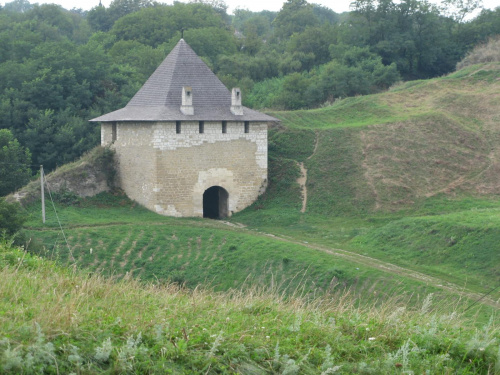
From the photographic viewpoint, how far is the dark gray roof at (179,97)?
26.0 m

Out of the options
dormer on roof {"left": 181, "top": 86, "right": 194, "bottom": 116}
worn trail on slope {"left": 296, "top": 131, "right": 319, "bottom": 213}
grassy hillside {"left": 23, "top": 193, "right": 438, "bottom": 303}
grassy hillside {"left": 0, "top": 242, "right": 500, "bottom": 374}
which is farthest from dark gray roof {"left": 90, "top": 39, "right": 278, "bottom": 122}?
grassy hillside {"left": 0, "top": 242, "right": 500, "bottom": 374}

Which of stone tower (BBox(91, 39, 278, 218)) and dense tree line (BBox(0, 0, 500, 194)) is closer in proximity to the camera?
stone tower (BBox(91, 39, 278, 218))

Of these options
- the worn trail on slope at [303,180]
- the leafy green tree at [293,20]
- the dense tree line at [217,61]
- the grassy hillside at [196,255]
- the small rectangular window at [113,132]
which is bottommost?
the grassy hillside at [196,255]

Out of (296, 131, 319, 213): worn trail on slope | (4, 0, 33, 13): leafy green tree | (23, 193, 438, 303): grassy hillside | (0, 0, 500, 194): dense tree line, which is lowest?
(23, 193, 438, 303): grassy hillside

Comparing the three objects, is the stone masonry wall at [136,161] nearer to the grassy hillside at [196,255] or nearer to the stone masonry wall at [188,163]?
the stone masonry wall at [188,163]

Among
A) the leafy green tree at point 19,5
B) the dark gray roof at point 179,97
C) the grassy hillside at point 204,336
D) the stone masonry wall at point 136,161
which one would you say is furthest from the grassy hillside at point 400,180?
the leafy green tree at point 19,5

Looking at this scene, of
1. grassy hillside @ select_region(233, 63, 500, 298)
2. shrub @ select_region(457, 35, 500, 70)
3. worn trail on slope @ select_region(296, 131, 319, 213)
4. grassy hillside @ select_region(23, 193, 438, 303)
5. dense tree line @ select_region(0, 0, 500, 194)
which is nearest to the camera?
grassy hillside @ select_region(23, 193, 438, 303)

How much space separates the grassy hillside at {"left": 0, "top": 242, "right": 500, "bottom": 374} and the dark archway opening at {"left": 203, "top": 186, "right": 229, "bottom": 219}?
18.7 meters

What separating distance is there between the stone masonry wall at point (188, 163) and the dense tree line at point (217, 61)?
270 inches

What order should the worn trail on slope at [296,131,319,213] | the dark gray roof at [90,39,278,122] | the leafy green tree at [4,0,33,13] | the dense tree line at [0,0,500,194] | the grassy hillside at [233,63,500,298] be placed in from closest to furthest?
the grassy hillside at [233,63,500,298] → the dark gray roof at [90,39,278,122] → the worn trail on slope at [296,131,319,213] → the dense tree line at [0,0,500,194] → the leafy green tree at [4,0,33,13]

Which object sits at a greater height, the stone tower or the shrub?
the shrub

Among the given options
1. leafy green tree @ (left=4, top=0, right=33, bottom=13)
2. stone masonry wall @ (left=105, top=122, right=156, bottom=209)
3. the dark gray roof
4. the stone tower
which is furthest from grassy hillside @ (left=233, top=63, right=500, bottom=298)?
leafy green tree @ (left=4, top=0, right=33, bottom=13)

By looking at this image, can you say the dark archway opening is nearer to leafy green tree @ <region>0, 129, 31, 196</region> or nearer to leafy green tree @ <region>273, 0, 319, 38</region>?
leafy green tree @ <region>0, 129, 31, 196</region>

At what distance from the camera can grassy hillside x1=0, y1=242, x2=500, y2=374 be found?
6.53 meters
